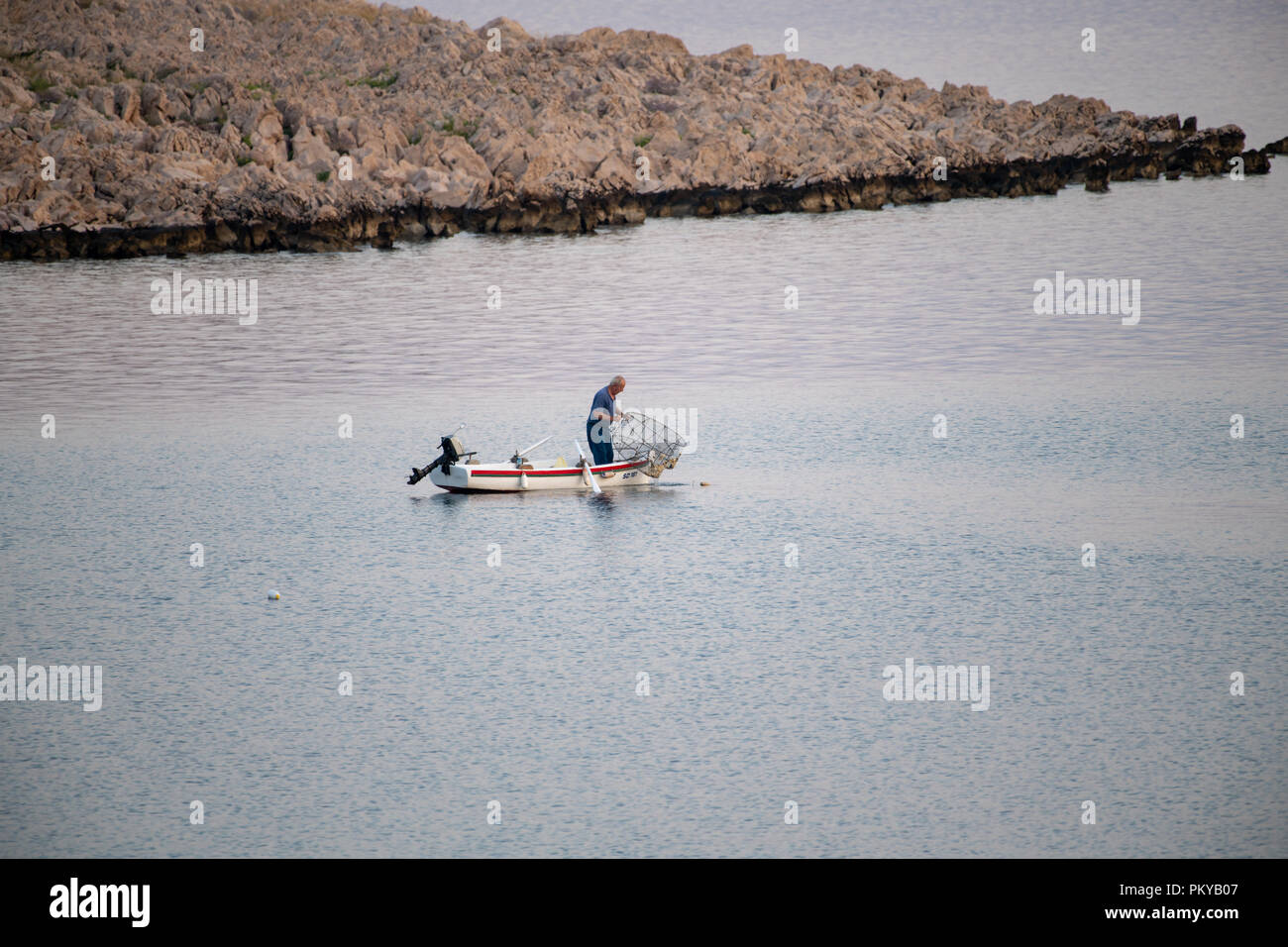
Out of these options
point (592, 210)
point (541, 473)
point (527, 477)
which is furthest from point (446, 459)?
point (592, 210)

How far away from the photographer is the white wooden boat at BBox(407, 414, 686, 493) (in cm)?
2128

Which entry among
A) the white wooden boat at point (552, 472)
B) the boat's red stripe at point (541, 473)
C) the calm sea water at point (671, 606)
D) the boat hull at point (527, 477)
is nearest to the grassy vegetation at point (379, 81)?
the calm sea water at point (671, 606)

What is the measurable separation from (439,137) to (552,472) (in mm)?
88491

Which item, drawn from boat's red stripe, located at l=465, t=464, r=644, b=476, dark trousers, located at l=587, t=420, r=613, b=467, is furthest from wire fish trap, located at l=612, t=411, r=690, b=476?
boat's red stripe, located at l=465, t=464, r=644, b=476

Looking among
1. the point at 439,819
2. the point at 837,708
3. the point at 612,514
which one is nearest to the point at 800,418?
the point at 612,514

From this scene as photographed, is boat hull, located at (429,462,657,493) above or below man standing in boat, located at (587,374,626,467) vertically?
below

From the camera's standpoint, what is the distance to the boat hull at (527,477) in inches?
838

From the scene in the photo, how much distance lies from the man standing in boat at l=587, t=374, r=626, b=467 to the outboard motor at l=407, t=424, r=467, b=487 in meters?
2.00

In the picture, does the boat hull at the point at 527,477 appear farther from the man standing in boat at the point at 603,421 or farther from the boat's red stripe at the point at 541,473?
the man standing in boat at the point at 603,421

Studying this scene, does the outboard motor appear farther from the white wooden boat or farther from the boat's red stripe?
the boat's red stripe

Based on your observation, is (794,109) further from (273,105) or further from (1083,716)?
(1083,716)

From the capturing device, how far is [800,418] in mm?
27344
